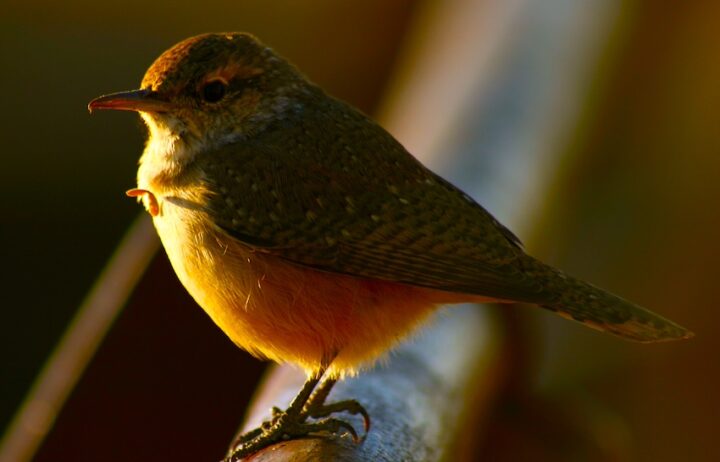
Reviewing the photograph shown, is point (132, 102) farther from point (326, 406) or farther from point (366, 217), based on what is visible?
point (326, 406)

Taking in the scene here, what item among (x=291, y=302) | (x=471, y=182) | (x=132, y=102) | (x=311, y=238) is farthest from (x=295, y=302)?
(x=471, y=182)

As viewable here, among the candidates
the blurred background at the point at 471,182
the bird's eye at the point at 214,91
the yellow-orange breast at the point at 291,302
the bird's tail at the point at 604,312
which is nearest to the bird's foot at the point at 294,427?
the yellow-orange breast at the point at 291,302

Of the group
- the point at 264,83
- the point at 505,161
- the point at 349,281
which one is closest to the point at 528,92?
the point at 505,161

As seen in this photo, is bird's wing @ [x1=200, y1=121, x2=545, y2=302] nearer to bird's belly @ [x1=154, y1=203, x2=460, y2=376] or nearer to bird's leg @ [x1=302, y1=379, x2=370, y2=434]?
bird's belly @ [x1=154, y1=203, x2=460, y2=376]

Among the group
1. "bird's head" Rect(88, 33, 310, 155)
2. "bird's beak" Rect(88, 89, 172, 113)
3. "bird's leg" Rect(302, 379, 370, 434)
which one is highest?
"bird's head" Rect(88, 33, 310, 155)

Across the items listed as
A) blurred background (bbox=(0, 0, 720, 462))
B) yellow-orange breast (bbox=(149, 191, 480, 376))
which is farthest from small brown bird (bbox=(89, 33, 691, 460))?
blurred background (bbox=(0, 0, 720, 462))

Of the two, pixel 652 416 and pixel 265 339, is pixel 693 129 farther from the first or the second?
pixel 265 339
